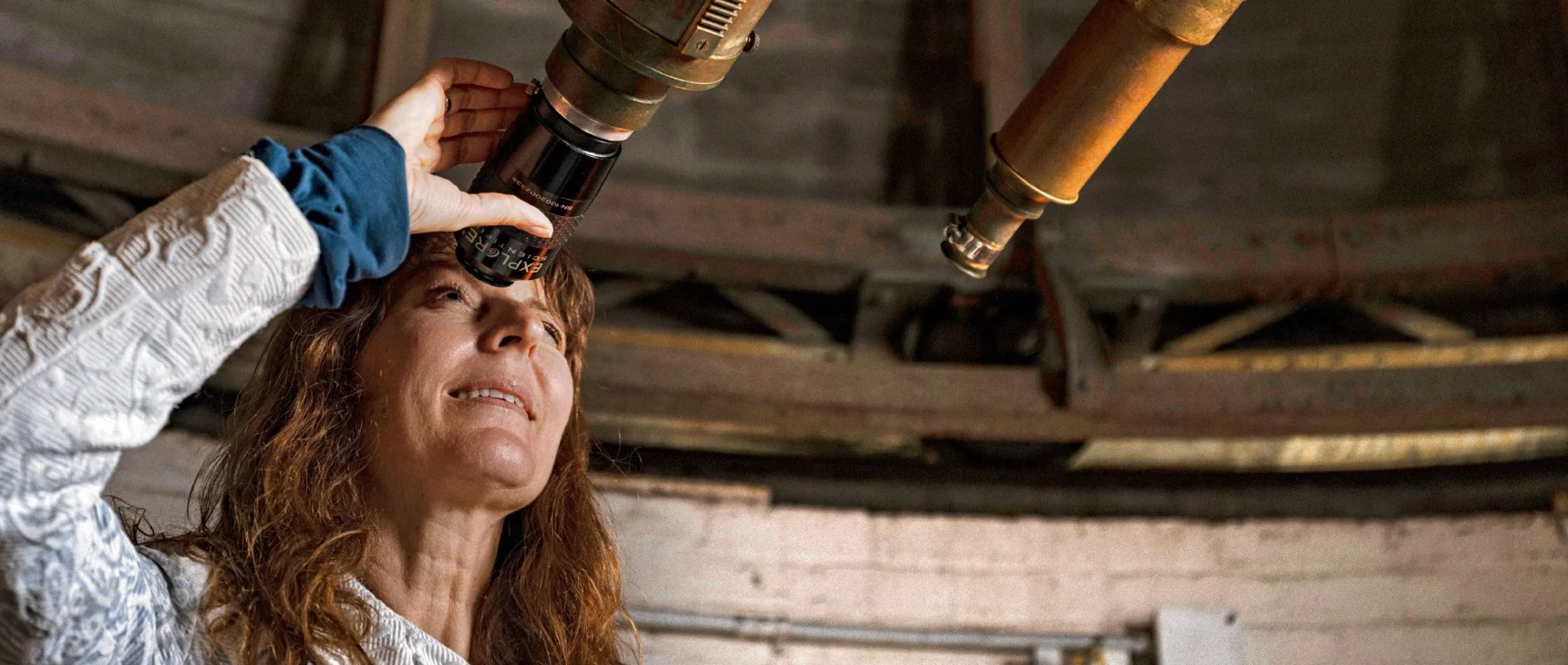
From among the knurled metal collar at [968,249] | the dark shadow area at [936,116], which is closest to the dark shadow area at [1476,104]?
the dark shadow area at [936,116]

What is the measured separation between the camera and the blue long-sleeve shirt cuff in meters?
1.05

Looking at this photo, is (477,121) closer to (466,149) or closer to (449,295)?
(466,149)

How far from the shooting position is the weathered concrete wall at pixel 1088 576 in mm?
3283

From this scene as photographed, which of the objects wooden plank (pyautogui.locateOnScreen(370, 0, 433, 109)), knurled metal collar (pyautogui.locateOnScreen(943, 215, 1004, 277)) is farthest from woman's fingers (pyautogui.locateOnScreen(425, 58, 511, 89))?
wooden plank (pyautogui.locateOnScreen(370, 0, 433, 109))

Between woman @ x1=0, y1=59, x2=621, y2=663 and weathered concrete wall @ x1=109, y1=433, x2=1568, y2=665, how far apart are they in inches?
54.5

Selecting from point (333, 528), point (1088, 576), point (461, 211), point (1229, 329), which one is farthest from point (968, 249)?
point (1088, 576)

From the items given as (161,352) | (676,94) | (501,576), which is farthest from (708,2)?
(676,94)

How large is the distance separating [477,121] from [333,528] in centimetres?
53

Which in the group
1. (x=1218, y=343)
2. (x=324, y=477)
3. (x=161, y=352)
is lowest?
(x=1218, y=343)

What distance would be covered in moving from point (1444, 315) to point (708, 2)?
285 cm

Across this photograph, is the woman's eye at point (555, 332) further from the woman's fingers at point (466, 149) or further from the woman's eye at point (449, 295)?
the woman's fingers at point (466, 149)

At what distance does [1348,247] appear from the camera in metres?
3.01

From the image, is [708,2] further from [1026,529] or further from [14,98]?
[1026,529]

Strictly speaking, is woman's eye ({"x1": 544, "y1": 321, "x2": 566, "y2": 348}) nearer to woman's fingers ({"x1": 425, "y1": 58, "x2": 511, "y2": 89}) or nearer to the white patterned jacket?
woman's fingers ({"x1": 425, "y1": 58, "x2": 511, "y2": 89})
